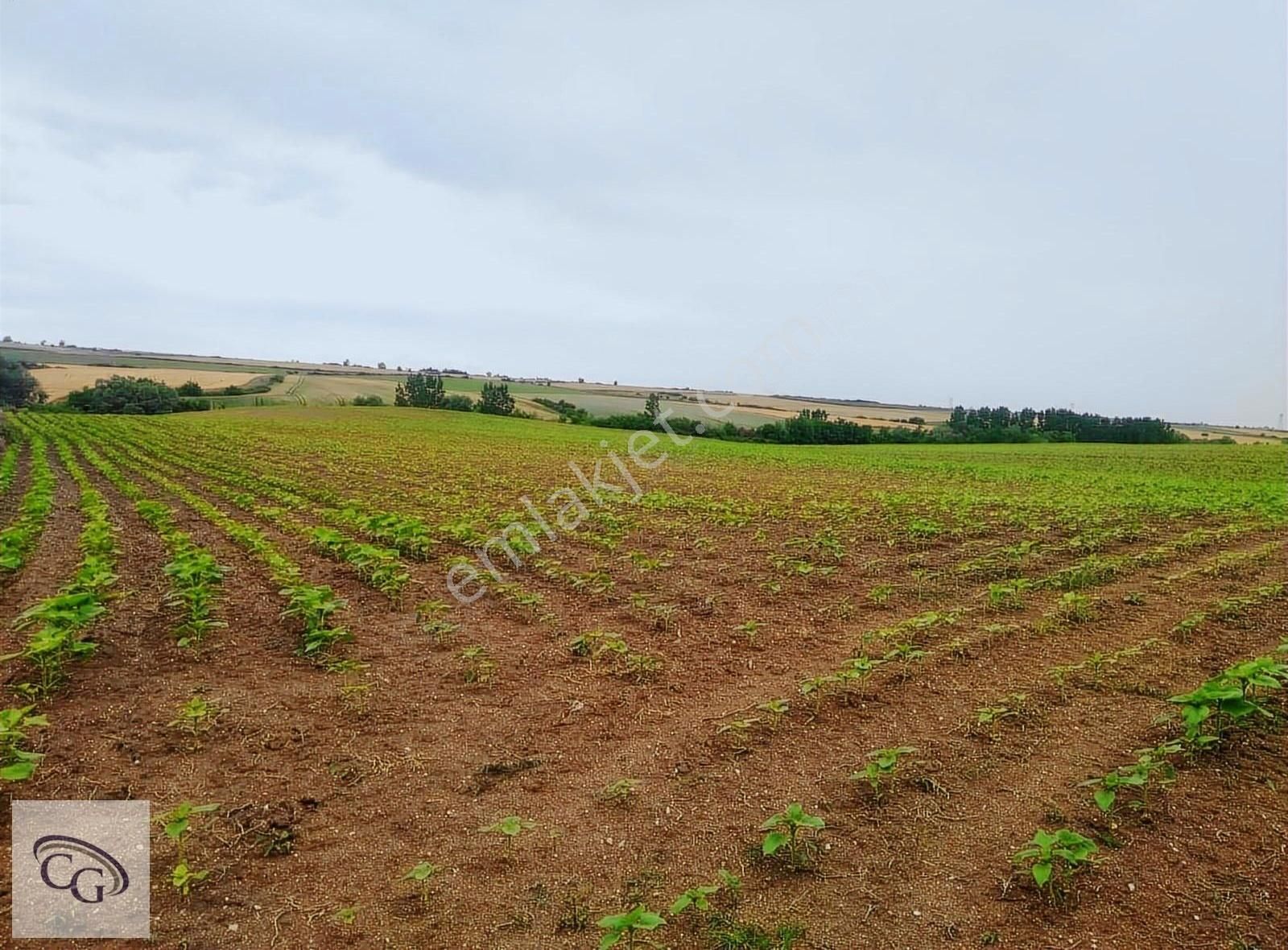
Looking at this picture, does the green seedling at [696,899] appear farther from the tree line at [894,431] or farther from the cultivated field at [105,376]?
the cultivated field at [105,376]

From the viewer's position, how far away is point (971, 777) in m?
4.55

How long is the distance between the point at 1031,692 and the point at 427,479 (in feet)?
61.5

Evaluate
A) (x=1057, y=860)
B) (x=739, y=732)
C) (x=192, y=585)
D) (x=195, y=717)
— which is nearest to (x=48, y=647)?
(x=195, y=717)

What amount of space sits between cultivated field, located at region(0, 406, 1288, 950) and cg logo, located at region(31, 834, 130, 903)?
233mm

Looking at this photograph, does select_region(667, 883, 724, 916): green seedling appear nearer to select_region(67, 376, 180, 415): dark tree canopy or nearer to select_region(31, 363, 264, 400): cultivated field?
select_region(67, 376, 180, 415): dark tree canopy

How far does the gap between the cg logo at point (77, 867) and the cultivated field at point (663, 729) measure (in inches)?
9.2

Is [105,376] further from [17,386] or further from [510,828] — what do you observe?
[510,828]


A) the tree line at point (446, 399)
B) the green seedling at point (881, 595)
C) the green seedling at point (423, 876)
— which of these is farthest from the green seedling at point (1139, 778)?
the tree line at point (446, 399)

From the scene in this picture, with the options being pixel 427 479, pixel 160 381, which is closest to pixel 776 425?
pixel 427 479

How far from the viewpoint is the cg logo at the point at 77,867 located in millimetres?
3500

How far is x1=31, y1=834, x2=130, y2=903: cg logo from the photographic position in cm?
350

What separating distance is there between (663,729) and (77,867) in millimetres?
3655

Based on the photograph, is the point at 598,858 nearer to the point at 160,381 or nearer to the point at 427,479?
the point at 427,479

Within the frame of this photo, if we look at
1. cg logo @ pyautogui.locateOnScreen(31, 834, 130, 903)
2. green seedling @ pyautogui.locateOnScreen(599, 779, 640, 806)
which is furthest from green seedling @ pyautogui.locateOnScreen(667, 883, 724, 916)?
cg logo @ pyautogui.locateOnScreen(31, 834, 130, 903)
